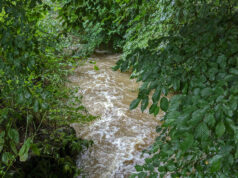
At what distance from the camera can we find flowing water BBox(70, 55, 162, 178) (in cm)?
357

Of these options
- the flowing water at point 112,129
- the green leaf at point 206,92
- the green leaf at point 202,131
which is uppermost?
the green leaf at point 206,92

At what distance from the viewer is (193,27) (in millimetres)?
1307

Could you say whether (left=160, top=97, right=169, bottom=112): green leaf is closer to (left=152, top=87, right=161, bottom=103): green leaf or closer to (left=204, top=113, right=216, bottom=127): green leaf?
(left=152, top=87, right=161, bottom=103): green leaf

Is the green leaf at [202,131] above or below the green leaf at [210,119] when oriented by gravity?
below

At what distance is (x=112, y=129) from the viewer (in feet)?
14.7

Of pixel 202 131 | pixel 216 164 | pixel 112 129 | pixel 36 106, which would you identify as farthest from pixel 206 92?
pixel 112 129

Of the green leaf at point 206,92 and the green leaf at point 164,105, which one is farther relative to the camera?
the green leaf at point 164,105

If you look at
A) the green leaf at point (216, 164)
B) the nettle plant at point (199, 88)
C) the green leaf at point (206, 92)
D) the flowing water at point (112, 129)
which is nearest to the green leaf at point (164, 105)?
the nettle plant at point (199, 88)

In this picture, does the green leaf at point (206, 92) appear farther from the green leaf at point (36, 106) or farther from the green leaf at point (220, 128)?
the green leaf at point (36, 106)

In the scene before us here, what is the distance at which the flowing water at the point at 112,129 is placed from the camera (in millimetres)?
3570

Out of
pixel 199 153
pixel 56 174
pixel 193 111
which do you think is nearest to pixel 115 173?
pixel 56 174

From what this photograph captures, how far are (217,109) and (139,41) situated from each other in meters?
4.28

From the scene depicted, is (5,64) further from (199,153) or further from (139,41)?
(139,41)

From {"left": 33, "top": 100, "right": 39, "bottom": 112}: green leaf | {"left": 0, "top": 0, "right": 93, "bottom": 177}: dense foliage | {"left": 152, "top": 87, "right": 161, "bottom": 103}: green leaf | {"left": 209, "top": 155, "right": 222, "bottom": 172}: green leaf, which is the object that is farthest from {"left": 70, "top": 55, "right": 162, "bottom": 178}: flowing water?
{"left": 209, "top": 155, "right": 222, "bottom": 172}: green leaf
